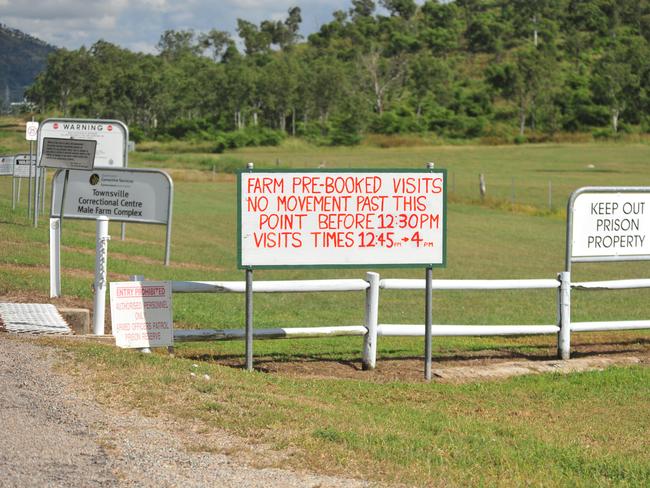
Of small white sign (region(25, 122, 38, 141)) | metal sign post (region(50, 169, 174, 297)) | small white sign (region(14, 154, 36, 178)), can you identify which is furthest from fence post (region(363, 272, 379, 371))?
small white sign (region(14, 154, 36, 178))

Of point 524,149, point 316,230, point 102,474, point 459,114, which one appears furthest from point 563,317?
point 459,114

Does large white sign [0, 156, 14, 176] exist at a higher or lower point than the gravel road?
higher

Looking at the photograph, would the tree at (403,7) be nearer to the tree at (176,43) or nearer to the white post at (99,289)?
the tree at (176,43)

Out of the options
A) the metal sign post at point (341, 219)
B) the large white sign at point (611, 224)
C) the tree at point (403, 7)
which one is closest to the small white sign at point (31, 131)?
the metal sign post at point (341, 219)

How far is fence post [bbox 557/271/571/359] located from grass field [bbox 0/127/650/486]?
861 mm

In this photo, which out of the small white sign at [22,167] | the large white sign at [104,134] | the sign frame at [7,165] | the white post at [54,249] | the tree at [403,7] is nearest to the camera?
the white post at [54,249]

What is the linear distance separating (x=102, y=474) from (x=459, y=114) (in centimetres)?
11136

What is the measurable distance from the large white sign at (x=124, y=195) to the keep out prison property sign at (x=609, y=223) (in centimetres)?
854

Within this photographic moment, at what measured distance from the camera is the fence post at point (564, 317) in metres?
11.5

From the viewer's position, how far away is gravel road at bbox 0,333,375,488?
19.2 feet

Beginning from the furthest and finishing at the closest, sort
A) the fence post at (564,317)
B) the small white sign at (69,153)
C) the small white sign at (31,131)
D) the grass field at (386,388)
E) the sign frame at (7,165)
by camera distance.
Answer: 1. the sign frame at (7,165)
2. the small white sign at (31,131)
3. the small white sign at (69,153)
4. the fence post at (564,317)
5. the grass field at (386,388)

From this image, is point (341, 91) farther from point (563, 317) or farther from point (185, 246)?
point (563, 317)

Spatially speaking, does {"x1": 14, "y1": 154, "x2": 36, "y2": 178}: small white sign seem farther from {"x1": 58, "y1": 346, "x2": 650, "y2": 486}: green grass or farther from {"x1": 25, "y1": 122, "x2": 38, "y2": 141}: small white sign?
{"x1": 58, "y1": 346, "x2": 650, "y2": 486}: green grass

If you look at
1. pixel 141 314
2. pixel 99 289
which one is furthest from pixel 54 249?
pixel 141 314
